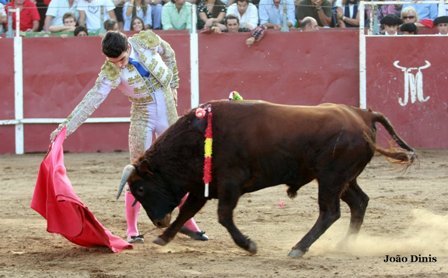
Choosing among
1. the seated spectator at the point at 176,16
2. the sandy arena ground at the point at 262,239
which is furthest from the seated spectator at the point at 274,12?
the sandy arena ground at the point at 262,239

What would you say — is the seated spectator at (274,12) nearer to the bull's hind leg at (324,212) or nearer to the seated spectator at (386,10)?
Answer: the seated spectator at (386,10)

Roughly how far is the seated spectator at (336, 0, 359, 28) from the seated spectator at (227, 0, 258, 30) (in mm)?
1019

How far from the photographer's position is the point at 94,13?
39.3ft

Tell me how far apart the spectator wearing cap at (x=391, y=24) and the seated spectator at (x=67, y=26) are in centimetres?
361

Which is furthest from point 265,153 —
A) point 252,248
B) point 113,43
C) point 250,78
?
point 250,78

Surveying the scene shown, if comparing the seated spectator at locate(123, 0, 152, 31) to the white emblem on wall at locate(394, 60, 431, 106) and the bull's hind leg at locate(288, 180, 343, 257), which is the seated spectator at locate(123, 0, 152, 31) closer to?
the white emblem on wall at locate(394, 60, 431, 106)

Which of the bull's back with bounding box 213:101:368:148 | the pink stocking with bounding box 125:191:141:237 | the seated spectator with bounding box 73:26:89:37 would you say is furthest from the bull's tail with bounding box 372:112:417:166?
the seated spectator with bounding box 73:26:89:37

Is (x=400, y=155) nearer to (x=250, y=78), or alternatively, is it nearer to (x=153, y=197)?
(x=153, y=197)

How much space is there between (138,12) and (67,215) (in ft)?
20.3

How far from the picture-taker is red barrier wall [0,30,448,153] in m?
11.6

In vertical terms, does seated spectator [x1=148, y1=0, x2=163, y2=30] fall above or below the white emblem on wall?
above

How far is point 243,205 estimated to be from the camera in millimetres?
8211

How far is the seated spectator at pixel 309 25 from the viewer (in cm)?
1174

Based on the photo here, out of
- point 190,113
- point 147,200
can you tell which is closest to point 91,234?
point 147,200
